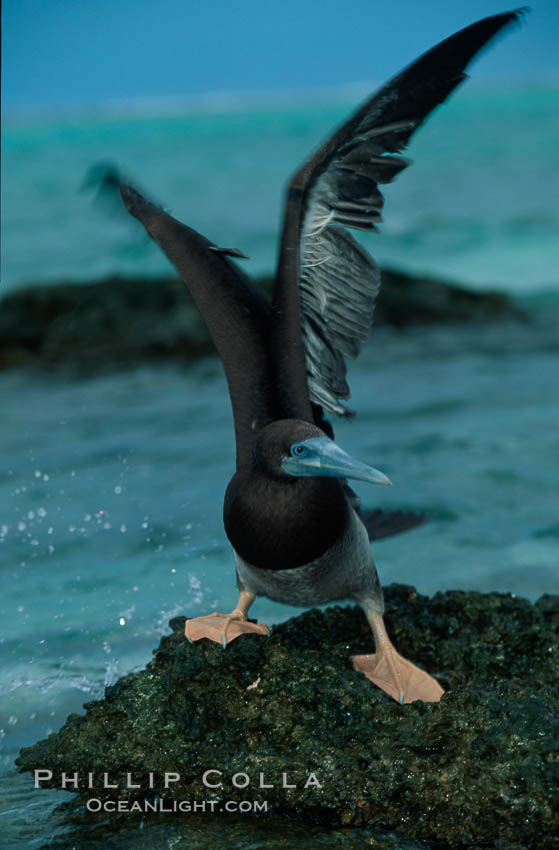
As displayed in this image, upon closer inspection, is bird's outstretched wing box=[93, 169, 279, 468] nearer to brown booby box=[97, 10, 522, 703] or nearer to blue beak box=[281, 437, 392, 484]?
brown booby box=[97, 10, 522, 703]

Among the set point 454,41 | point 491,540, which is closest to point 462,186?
point 491,540

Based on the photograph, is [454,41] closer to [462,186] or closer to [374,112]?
[374,112]

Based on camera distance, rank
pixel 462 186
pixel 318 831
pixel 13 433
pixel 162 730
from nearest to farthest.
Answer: pixel 318 831, pixel 162 730, pixel 13 433, pixel 462 186

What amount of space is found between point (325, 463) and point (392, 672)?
0.87 meters

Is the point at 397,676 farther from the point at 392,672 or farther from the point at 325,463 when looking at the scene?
the point at 325,463

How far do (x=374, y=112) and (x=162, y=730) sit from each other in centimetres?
235

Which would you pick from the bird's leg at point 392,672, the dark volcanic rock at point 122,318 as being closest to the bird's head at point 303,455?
the bird's leg at point 392,672

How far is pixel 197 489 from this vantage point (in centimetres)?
755

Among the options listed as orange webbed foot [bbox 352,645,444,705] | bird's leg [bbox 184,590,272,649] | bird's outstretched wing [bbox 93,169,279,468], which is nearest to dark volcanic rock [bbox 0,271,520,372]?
bird's outstretched wing [bbox 93,169,279,468]

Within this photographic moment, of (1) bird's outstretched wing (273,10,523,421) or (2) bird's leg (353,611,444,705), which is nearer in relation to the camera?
(2) bird's leg (353,611,444,705)

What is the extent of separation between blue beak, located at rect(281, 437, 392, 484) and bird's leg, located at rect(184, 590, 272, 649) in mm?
703

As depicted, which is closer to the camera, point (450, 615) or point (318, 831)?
point (318, 831)

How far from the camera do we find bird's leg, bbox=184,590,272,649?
3.79 meters

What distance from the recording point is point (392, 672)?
3754 mm
